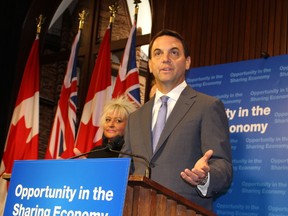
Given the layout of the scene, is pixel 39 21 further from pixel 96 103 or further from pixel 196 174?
pixel 196 174

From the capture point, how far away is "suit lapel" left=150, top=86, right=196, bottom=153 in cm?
220

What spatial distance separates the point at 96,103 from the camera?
17.1ft

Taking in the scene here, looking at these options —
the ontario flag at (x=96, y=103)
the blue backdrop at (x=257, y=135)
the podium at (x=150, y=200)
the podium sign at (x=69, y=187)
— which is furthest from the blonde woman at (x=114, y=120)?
the podium at (x=150, y=200)

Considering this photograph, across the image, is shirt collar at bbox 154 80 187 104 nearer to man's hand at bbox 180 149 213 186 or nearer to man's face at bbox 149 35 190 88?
man's face at bbox 149 35 190 88

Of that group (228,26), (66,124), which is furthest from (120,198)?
(66,124)

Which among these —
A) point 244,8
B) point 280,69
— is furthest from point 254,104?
point 244,8

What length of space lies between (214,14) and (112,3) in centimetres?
206

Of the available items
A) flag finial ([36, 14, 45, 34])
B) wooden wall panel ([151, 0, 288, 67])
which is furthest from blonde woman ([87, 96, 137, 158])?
flag finial ([36, 14, 45, 34])

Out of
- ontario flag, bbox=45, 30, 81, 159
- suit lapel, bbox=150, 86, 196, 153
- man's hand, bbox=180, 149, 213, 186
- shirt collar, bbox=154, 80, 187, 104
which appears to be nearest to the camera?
man's hand, bbox=180, 149, 213, 186

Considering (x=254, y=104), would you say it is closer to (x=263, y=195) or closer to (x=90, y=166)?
(x=263, y=195)

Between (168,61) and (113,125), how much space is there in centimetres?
156

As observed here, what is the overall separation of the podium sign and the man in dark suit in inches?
15.3

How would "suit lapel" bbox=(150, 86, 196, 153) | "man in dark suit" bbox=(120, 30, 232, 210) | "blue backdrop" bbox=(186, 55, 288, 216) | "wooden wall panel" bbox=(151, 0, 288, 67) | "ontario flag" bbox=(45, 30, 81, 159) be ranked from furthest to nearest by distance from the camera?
1. "ontario flag" bbox=(45, 30, 81, 159)
2. "wooden wall panel" bbox=(151, 0, 288, 67)
3. "blue backdrop" bbox=(186, 55, 288, 216)
4. "suit lapel" bbox=(150, 86, 196, 153)
5. "man in dark suit" bbox=(120, 30, 232, 210)

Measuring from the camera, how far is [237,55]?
13.8ft
